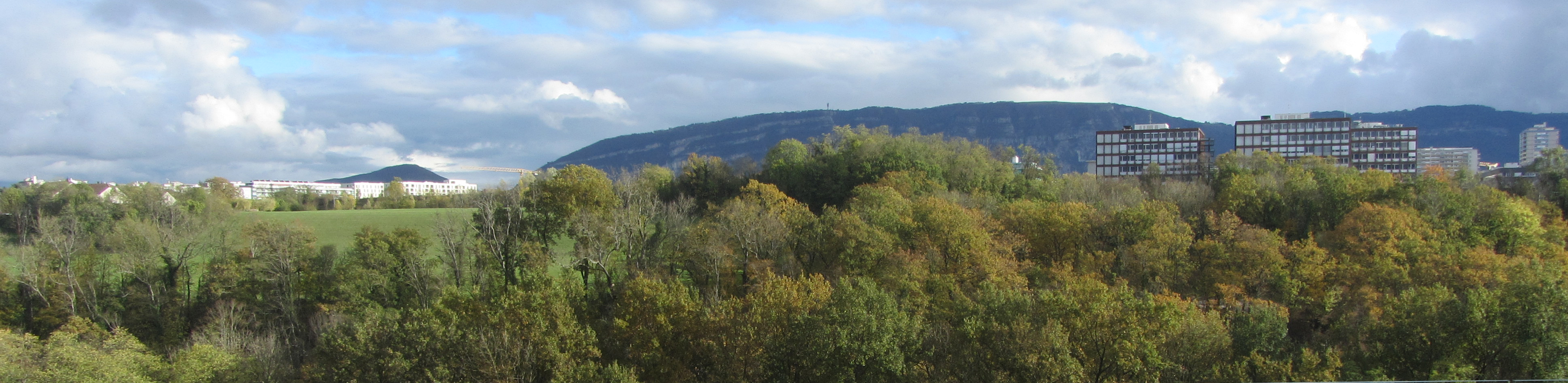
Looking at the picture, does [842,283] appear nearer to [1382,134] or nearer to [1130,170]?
[1130,170]

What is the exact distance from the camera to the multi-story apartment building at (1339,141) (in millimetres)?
130875

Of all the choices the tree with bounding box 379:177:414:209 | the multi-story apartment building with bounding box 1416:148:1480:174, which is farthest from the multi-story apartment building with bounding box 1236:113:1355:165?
the tree with bounding box 379:177:414:209

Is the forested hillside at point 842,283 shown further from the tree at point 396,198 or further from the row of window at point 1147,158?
the row of window at point 1147,158

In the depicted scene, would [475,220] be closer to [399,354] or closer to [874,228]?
[399,354]

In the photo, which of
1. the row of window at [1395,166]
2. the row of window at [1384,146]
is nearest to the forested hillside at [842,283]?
the row of window at [1384,146]

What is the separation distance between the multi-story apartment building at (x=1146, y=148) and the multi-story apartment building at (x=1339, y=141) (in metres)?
10.3

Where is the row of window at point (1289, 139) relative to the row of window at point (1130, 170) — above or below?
above

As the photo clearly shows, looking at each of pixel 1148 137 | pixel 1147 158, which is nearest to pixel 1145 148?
pixel 1147 158

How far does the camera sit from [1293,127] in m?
136

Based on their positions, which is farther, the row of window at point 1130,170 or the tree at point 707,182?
the row of window at point 1130,170

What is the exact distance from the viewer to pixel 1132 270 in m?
49.3

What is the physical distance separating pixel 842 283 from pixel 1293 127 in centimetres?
13357

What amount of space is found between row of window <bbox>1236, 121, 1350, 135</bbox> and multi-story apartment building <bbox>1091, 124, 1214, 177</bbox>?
25.2ft

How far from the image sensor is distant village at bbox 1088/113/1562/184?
130500mm
